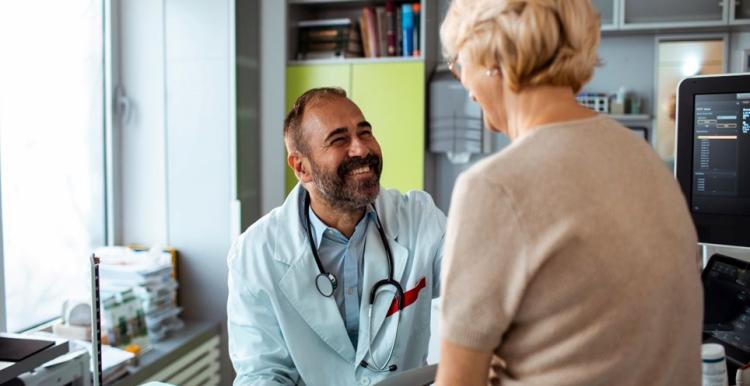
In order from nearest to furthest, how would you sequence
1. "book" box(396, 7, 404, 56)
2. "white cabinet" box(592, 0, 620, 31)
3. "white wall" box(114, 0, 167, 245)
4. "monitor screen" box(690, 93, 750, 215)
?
"monitor screen" box(690, 93, 750, 215) < "white cabinet" box(592, 0, 620, 31) < "white wall" box(114, 0, 167, 245) < "book" box(396, 7, 404, 56)

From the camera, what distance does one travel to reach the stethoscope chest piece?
5.69 feet

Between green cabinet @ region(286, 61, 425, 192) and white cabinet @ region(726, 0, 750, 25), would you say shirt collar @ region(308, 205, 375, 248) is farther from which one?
white cabinet @ region(726, 0, 750, 25)

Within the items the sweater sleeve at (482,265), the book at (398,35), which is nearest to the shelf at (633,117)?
the book at (398,35)

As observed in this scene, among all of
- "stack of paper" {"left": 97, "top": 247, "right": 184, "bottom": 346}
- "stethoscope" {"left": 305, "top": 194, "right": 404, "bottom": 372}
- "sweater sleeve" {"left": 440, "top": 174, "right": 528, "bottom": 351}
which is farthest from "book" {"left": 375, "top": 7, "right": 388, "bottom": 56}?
"sweater sleeve" {"left": 440, "top": 174, "right": 528, "bottom": 351}

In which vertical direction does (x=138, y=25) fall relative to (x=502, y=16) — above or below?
above

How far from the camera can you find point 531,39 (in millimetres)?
862

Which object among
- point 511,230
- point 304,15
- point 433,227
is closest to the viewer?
point 511,230

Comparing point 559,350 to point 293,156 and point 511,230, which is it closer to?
point 511,230

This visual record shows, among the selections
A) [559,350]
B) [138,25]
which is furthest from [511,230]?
[138,25]

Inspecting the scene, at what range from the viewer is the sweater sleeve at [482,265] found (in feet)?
2.64

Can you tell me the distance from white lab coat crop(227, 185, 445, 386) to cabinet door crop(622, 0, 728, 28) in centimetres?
203

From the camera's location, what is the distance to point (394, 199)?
1943 mm

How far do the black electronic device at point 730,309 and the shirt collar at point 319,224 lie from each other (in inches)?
31.9

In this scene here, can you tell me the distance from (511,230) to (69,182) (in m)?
2.79
